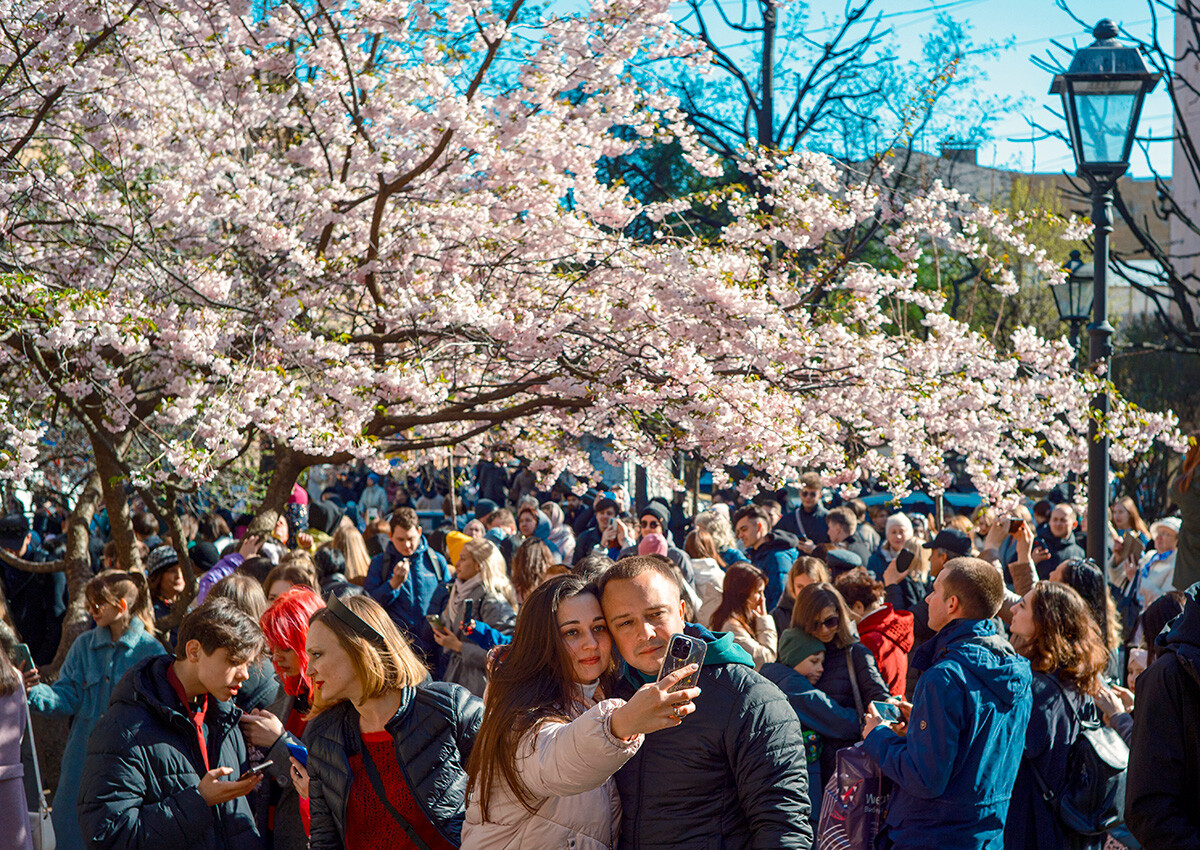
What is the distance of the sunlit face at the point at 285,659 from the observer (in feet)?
15.4

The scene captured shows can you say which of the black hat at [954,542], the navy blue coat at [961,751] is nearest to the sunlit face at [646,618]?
the navy blue coat at [961,751]

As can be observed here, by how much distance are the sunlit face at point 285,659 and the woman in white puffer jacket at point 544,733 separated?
191 cm

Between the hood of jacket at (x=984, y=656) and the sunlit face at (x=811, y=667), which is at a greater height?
the hood of jacket at (x=984, y=656)

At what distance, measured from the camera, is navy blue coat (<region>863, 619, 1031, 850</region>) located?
390cm

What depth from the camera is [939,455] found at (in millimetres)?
9609

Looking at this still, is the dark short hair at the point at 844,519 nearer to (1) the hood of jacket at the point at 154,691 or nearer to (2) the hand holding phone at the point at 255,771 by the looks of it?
(2) the hand holding phone at the point at 255,771

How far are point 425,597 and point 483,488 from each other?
45.2 feet

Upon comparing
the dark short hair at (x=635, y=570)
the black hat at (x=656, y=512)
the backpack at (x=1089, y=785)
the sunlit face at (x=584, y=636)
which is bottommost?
the backpack at (x=1089, y=785)

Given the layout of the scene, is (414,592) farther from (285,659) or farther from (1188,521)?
(1188,521)

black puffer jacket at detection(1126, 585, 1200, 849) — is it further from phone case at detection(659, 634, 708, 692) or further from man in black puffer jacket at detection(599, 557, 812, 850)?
phone case at detection(659, 634, 708, 692)

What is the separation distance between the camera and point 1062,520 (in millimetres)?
10297

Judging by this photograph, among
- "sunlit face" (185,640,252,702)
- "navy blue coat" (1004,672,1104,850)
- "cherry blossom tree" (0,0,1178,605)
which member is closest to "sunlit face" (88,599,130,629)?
"cherry blossom tree" (0,0,1178,605)

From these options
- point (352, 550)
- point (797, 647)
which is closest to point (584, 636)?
point (797, 647)

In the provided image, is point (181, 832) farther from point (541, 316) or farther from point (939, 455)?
point (939, 455)
